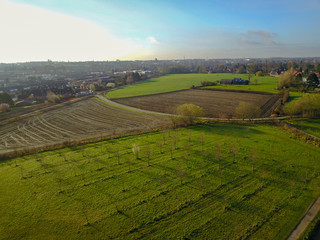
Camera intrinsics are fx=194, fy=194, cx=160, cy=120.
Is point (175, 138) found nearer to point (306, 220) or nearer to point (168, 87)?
point (306, 220)

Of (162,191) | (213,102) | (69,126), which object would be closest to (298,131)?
(162,191)

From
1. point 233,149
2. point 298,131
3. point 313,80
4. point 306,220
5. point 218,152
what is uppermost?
point 313,80

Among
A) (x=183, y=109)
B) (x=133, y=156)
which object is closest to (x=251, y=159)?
(x=133, y=156)

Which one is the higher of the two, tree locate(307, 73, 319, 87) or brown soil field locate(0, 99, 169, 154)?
tree locate(307, 73, 319, 87)

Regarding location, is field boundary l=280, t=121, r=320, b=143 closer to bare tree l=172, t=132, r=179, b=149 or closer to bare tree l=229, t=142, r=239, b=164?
bare tree l=229, t=142, r=239, b=164

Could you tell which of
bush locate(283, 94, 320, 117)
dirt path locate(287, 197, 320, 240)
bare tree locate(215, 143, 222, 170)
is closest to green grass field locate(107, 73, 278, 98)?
bush locate(283, 94, 320, 117)

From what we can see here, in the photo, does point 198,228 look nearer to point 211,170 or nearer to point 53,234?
point 211,170
